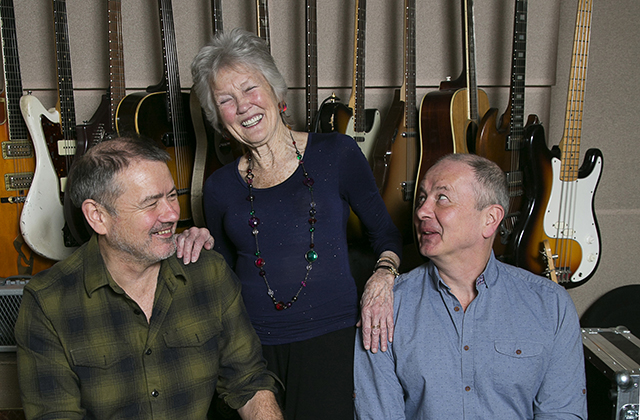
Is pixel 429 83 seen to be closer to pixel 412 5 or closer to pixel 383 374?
pixel 412 5

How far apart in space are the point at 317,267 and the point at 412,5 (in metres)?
1.47

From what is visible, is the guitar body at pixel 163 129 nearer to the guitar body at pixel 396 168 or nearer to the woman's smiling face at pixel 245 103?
the woman's smiling face at pixel 245 103

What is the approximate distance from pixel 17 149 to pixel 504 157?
2161 mm

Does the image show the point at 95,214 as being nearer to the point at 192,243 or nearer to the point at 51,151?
the point at 192,243

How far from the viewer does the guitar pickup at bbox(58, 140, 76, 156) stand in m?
2.36

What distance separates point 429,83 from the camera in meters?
2.85

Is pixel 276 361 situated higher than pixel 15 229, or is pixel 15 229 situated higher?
pixel 15 229

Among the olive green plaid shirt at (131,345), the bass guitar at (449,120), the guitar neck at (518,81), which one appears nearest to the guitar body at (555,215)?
the guitar neck at (518,81)

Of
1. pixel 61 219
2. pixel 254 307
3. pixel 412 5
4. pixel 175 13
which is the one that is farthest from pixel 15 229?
pixel 412 5

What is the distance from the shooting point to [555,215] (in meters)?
2.43

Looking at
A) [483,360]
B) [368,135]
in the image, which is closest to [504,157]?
[368,135]

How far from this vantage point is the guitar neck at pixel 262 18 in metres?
2.52

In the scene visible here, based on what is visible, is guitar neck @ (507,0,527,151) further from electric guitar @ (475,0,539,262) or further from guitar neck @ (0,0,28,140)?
guitar neck @ (0,0,28,140)

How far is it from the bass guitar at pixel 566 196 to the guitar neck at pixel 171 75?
1.51 metres
